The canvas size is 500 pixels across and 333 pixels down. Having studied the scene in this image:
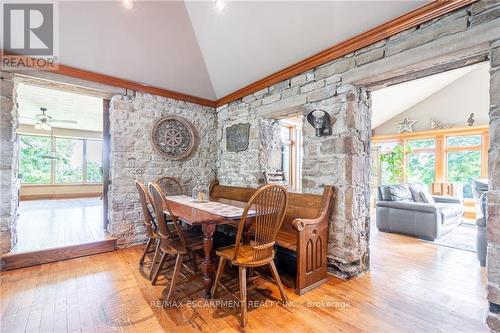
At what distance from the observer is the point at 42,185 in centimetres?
724

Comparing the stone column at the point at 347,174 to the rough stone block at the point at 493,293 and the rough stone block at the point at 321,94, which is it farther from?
the rough stone block at the point at 493,293

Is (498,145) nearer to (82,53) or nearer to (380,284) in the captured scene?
(380,284)

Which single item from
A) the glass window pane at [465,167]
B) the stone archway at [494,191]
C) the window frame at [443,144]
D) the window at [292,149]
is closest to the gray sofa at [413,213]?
the window at [292,149]

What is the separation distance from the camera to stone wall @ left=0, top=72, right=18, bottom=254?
2504mm

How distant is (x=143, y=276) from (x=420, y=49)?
3426 mm

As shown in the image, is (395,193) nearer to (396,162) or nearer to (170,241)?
(396,162)

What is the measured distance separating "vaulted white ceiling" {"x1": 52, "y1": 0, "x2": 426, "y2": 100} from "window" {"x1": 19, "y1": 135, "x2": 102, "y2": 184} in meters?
5.86

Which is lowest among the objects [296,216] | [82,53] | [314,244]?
[314,244]

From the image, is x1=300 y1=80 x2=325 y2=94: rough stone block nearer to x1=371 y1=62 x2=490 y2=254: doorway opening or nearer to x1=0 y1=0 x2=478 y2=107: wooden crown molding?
x1=0 y1=0 x2=478 y2=107: wooden crown molding

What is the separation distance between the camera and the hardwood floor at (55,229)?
2928 mm

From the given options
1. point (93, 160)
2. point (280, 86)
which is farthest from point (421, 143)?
point (93, 160)

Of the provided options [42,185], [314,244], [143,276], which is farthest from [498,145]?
[42,185]

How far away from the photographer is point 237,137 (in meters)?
3.87

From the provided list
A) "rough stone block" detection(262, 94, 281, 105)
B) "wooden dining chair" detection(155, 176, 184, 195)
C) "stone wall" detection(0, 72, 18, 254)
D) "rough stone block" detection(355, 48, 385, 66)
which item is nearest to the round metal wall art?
"wooden dining chair" detection(155, 176, 184, 195)
